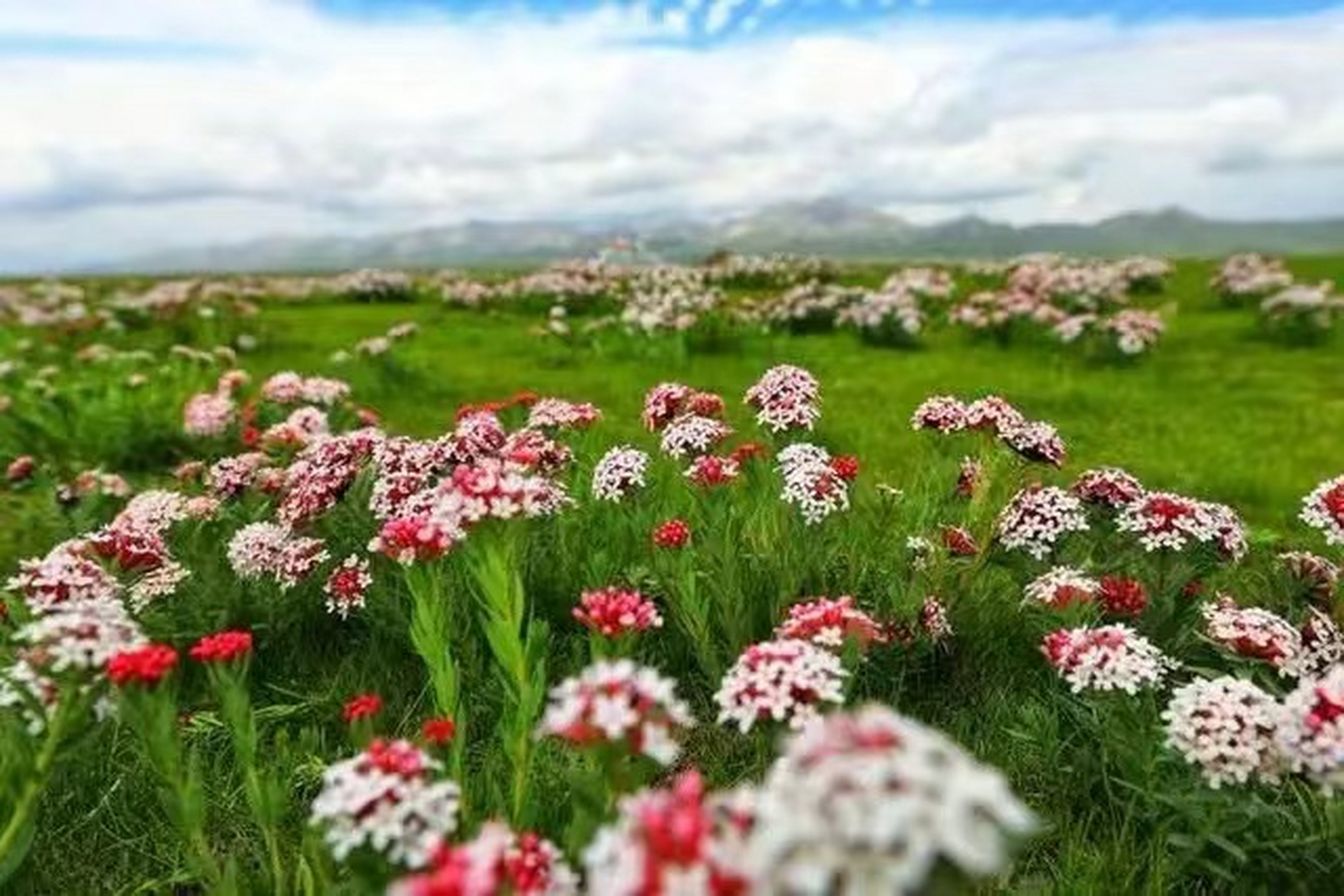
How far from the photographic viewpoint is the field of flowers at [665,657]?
2.33m

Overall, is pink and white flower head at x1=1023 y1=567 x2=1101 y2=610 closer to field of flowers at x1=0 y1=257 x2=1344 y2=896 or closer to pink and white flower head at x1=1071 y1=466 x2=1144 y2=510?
field of flowers at x1=0 y1=257 x2=1344 y2=896

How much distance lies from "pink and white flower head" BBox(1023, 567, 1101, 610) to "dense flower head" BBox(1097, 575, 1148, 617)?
0.04 m

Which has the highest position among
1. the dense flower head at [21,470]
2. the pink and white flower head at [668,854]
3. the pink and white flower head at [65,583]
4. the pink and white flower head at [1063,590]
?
the pink and white flower head at [668,854]

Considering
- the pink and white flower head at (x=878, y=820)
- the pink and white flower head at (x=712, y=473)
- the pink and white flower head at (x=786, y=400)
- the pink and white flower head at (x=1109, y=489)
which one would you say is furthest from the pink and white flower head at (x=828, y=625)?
the pink and white flower head at (x=1109, y=489)

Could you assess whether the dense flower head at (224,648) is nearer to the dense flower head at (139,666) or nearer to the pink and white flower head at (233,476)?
the dense flower head at (139,666)

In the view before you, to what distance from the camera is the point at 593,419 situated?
6441 millimetres

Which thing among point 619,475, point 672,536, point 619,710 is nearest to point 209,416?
point 619,475

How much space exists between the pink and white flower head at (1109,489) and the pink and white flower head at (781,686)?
2939mm

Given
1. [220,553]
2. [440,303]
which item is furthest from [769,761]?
[440,303]

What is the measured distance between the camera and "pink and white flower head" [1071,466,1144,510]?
17.3ft

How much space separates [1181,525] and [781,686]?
2743 millimetres

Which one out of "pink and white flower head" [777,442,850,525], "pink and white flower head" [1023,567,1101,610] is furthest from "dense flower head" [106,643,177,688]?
"pink and white flower head" [1023,567,1101,610]

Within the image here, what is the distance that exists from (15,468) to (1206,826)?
7.68 m

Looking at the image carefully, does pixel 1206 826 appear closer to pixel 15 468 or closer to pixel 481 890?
pixel 481 890
